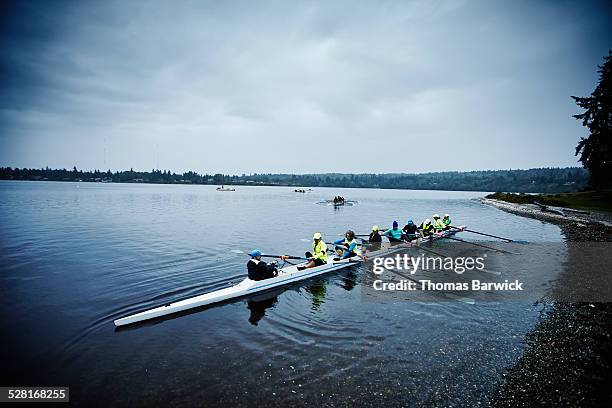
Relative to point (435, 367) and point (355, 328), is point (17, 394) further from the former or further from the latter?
point (435, 367)

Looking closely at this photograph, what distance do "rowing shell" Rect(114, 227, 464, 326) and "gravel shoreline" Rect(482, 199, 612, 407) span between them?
9641mm

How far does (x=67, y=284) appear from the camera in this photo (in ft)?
51.8

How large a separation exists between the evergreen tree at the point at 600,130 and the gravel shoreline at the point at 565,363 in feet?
143

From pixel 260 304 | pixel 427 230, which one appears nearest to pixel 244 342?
pixel 260 304

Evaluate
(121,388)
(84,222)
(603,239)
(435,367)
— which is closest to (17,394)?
(121,388)

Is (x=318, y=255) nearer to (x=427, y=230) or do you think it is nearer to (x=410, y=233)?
(x=410, y=233)

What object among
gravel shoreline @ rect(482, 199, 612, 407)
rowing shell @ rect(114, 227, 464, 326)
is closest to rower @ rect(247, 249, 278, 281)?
rowing shell @ rect(114, 227, 464, 326)

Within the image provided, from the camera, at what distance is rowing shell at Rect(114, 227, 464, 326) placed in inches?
453

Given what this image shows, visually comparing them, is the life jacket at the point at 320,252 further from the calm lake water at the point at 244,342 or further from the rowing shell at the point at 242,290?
the calm lake water at the point at 244,342

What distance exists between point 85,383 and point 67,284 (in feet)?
32.9

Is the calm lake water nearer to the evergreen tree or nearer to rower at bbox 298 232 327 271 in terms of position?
rower at bbox 298 232 327 271

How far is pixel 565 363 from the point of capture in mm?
8648

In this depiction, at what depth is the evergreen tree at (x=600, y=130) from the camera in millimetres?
43469

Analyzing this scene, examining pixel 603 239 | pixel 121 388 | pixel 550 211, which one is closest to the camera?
pixel 121 388
